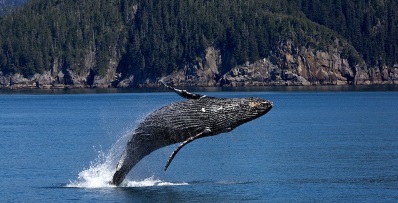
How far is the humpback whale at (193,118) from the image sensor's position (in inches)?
1073

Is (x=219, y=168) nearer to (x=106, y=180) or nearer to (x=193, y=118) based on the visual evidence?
(x=106, y=180)

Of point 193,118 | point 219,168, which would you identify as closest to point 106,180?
point 193,118

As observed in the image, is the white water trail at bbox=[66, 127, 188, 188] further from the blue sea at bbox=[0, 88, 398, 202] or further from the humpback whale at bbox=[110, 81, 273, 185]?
the humpback whale at bbox=[110, 81, 273, 185]

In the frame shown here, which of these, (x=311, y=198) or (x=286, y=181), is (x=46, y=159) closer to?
(x=286, y=181)

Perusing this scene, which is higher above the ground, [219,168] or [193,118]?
[193,118]

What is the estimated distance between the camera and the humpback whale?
27266mm

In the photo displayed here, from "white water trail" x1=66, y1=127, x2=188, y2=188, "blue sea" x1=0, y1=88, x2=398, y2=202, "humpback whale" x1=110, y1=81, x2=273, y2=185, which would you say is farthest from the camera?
"white water trail" x1=66, y1=127, x2=188, y2=188

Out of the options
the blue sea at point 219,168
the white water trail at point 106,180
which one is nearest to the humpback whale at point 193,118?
the blue sea at point 219,168

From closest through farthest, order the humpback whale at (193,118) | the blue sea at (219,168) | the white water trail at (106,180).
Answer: the humpback whale at (193,118) → the blue sea at (219,168) → the white water trail at (106,180)

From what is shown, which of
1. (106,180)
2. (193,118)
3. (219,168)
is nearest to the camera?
(193,118)

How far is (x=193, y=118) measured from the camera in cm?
2820

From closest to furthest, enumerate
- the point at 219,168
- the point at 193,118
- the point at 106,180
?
the point at 193,118 → the point at 106,180 → the point at 219,168

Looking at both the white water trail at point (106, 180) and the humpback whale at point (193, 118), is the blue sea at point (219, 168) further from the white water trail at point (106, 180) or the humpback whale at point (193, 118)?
the humpback whale at point (193, 118)

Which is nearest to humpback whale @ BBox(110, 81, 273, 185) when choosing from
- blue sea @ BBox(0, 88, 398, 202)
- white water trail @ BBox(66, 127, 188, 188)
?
blue sea @ BBox(0, 88, 398, 202)
